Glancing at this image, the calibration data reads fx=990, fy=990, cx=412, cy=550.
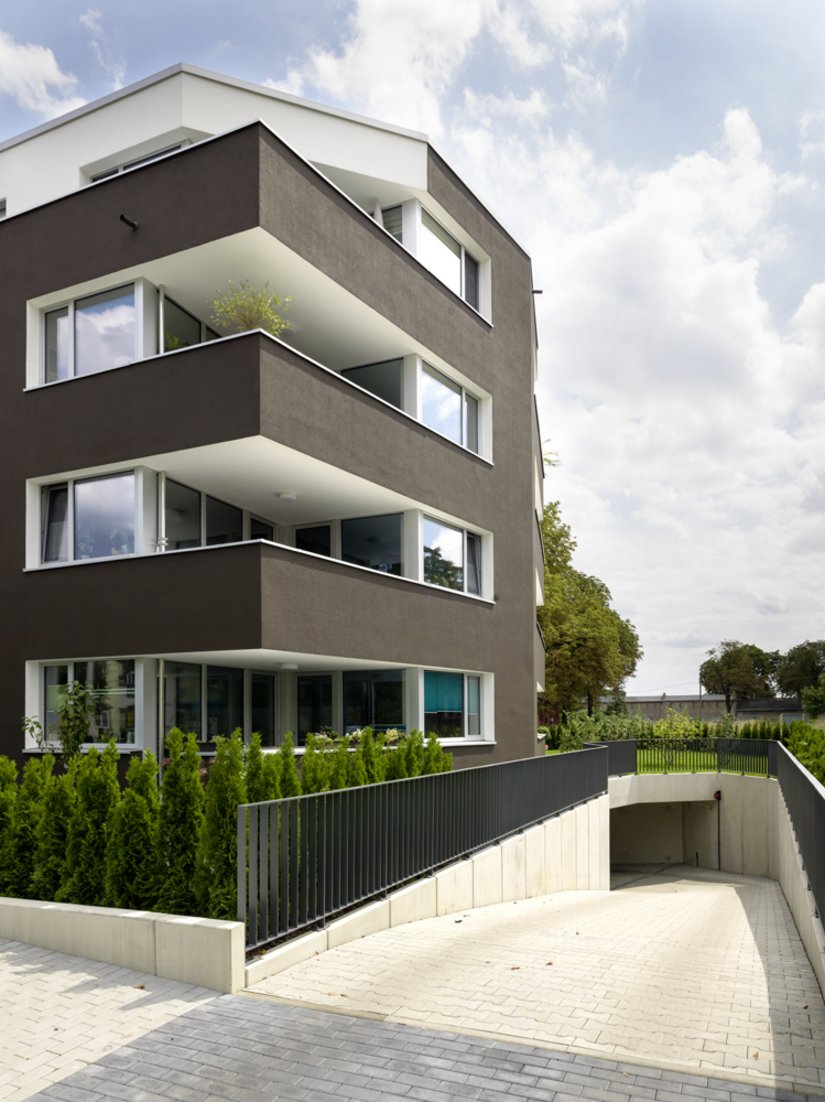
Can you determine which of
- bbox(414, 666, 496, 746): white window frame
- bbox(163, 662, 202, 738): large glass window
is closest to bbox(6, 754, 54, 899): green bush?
bbox(163, 662, 202, 738): large glass window

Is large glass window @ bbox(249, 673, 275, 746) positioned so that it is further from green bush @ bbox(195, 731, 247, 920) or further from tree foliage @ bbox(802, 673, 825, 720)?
tree foliage @ bbox(802, 673, 825, 720)

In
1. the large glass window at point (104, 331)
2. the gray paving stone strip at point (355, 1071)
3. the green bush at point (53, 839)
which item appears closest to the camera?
the gray paving stone strip at point (355, 1071)

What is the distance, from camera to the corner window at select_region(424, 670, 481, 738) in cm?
1891

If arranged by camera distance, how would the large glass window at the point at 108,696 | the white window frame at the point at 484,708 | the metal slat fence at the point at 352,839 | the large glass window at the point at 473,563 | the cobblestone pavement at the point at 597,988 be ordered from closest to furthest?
the cobblestone pavement at the point at 597,988
the metal slat fence at the point at 352,839
the large glass window at the point at 108,696
the white window frame at the point at 484,708
the large glass window at the point at 473,563

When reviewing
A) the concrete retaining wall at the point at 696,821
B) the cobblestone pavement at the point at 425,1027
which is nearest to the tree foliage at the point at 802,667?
the concrete retaining wall at the point at 696,821

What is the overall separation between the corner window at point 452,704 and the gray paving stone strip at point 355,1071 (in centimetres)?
1159

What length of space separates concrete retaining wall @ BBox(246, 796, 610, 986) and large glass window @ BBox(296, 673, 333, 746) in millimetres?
4576

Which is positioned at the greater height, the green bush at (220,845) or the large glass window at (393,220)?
the large glass window at (393,220)

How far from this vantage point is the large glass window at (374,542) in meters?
18.7

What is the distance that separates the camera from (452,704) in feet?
64.8

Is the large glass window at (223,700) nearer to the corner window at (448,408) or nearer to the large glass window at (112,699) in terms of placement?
the large glass window at (112,699)

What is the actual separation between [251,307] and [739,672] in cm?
10134

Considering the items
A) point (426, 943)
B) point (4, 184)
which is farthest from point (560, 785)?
point (4, 184)

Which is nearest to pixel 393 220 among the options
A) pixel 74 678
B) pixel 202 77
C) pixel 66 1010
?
pixel 202 77
